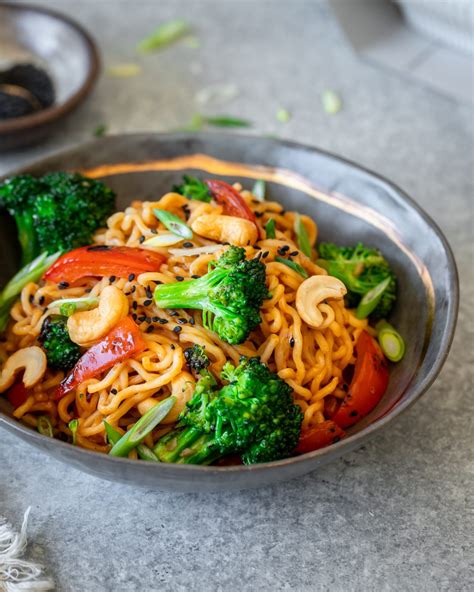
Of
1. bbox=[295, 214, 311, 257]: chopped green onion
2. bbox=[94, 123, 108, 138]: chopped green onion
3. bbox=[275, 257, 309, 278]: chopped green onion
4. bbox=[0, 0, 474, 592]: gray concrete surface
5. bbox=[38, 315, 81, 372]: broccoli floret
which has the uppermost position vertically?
bbox=[94, 123, 108, 138]: chopped green onion

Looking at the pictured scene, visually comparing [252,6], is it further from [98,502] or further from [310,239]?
[98,502]

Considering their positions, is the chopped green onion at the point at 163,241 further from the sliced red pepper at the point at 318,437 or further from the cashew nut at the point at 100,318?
the sliced red pepper at the point at 318,437

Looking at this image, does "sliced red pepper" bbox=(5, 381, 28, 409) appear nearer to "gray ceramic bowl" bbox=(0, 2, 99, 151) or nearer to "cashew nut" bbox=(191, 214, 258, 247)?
"cashew nut" bbox=(191, 214, 258, 247)

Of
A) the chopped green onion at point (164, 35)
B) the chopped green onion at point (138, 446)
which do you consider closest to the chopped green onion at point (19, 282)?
the chopped green onion at point (138, 446)

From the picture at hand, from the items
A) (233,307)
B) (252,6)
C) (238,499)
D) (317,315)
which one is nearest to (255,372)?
(233,307)

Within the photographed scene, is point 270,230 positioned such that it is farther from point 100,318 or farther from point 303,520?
point 303,520

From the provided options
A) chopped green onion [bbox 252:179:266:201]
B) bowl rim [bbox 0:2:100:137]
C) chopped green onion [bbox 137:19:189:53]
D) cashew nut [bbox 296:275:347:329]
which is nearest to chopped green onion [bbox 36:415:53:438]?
cashew nut [bbox 296:275:347:329]

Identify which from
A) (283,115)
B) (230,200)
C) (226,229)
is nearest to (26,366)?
(226,229)
